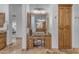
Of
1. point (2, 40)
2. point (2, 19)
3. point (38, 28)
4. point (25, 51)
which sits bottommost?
point (25, 51)

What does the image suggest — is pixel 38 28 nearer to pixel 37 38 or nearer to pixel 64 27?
pixel 37 38

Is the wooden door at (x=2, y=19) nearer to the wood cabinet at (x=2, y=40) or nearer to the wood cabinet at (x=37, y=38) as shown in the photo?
the wood cabinet at (x=2, y=40)

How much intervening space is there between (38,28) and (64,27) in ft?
1.20

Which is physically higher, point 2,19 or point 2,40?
point 2,19

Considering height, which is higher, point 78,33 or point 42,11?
point 42,11

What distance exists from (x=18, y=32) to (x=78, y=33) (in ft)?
2.76

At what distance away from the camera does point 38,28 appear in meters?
1.48

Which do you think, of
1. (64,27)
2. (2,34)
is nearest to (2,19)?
(2,34)

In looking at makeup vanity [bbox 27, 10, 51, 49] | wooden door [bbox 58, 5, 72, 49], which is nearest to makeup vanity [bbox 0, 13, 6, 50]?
makeup vanity [bbox 27, 10, 51, 49]

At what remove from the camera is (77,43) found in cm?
146

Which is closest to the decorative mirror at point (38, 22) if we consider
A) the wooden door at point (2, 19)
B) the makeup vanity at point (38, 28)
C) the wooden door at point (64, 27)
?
the makeup vanity at point (38, 28)
